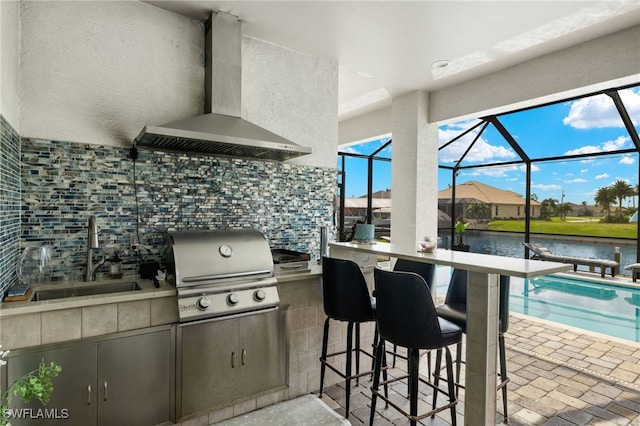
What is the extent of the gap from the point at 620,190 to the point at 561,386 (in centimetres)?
559

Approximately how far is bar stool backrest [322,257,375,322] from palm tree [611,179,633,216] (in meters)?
6.90

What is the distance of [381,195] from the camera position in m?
7.41

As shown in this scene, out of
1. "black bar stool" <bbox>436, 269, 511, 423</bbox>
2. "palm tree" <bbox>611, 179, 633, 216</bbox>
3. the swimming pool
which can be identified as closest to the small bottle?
"black bar stool" <bbox>436, 269, 511, 423</bbox>

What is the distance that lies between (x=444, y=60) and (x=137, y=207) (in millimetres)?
3459

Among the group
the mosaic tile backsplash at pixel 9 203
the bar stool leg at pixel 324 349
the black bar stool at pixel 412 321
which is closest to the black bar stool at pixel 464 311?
the black bar stool at pixel 412 321

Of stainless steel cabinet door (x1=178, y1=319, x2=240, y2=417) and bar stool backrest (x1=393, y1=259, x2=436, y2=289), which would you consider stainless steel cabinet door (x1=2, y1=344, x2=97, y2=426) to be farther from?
bar stool backrest (x1=393, y1=259, x2=436, y2=289)

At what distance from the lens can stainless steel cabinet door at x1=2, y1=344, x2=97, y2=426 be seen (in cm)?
183

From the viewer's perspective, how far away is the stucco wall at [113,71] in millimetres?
2410

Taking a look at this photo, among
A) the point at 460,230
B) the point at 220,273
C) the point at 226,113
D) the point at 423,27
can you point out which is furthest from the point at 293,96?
the point at 460,230

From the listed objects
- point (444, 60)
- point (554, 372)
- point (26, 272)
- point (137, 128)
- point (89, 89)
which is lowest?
point (554, 372)

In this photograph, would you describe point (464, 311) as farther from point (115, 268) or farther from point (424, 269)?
point (115, 268)

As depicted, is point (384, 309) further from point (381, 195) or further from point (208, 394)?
point (381, 195)

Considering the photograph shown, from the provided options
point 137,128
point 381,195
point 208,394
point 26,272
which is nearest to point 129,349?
point 208,394

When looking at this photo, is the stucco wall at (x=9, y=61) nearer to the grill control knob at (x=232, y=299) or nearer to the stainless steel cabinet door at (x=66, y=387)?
the stainless steel cabinet door at (x=66, y=387)
